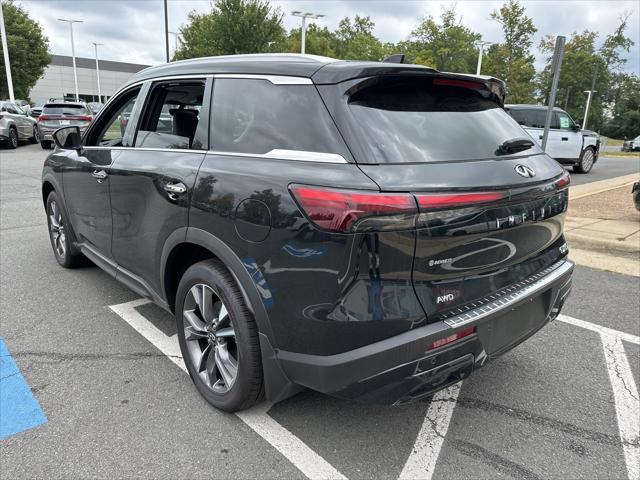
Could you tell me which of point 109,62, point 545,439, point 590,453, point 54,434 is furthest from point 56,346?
point 109,62

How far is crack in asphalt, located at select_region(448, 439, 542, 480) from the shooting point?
2.21 m

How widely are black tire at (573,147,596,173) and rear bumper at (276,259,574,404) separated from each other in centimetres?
1523

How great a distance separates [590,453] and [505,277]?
98cm

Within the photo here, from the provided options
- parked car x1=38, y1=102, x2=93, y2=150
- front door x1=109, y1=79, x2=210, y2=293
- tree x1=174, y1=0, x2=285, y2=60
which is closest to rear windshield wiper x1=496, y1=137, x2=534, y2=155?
front door x1=109, y1=79, x2=210, y2=293

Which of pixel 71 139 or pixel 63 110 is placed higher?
pixel 71 139

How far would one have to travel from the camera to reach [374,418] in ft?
8.58

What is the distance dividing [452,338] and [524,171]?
3.07ft

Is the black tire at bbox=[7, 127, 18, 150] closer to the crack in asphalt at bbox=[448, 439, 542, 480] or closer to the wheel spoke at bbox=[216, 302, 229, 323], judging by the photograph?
the wheel spoke at bbox=[216, 302, 229, 323]

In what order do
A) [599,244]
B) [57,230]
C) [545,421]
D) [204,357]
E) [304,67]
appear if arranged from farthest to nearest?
[599,244] < [57,230] < [204,357] < [545,421] < [304,67]

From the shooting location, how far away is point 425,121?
7.57 ft

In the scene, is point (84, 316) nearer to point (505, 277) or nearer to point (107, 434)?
point (107, 434)

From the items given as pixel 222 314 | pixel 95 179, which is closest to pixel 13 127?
pixel 95 179

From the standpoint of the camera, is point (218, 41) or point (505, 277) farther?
point (218, 41)

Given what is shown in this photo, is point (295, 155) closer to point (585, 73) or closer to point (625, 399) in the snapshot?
point (625, 399)
